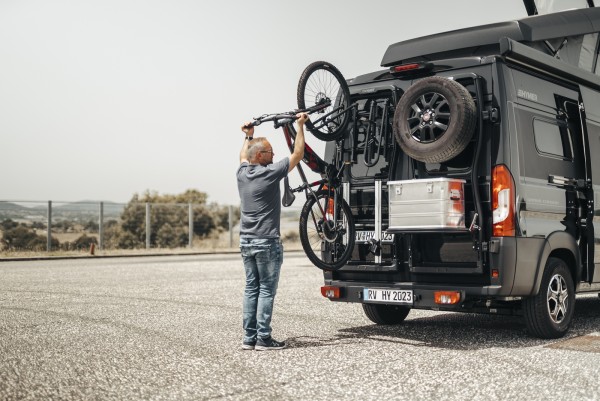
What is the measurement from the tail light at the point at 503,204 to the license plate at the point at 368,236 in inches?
45.0

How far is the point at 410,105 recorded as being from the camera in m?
7.60

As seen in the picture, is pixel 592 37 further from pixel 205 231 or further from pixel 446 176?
pixel 205 231

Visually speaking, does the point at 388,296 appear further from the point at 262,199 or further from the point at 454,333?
the point at 262,199

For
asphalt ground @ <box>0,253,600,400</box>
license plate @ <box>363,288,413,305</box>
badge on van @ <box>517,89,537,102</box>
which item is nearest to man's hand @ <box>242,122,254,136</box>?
license plate @ <box>363,288,413,305</box>

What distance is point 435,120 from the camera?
7.44 m

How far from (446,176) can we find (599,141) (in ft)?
7.74

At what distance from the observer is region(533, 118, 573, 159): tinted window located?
7.79 meters

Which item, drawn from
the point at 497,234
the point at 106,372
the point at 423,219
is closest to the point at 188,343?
the point at 106,372

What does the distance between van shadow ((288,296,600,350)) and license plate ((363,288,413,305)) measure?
1.48 feet

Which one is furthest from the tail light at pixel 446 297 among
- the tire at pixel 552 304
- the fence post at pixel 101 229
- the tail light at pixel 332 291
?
the fence post at pixel 101 229

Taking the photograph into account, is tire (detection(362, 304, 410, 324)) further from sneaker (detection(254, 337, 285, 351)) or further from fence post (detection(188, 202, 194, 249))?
fence post (detection(188, 202, 194, 249))

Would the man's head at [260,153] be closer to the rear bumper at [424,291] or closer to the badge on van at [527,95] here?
the rear bumper at [424,291]

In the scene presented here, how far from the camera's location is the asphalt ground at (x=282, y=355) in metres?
5.50

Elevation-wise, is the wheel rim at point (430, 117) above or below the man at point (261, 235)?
above
